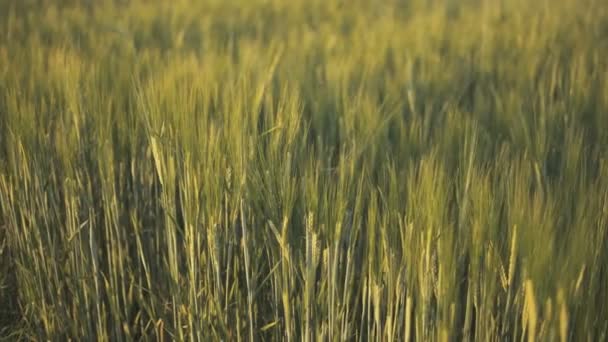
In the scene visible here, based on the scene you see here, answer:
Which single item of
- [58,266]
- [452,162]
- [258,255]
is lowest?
[58,266]

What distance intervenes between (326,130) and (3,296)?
839 millimetres

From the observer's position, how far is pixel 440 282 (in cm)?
85

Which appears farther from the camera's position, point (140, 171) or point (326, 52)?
point (326, 52)

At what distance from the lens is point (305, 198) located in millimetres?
1064

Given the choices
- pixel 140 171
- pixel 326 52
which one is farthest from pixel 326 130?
pixel 326 52

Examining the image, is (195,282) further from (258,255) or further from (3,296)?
(3,296)

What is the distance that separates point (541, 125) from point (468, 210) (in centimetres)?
37

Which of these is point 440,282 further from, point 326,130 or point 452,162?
point 326,130

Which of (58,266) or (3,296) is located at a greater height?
(58,266)

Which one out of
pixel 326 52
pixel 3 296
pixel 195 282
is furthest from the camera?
pixel 326 52

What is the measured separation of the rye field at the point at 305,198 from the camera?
874 millimetres

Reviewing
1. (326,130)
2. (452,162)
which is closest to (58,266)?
(326,130)

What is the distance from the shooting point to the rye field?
874 millimetres

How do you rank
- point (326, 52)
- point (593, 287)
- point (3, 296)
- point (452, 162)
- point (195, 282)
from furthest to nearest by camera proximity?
point (326, 52) → point (3, 296) → point (452, 162) → point (195, 282) → point (593, 287)
